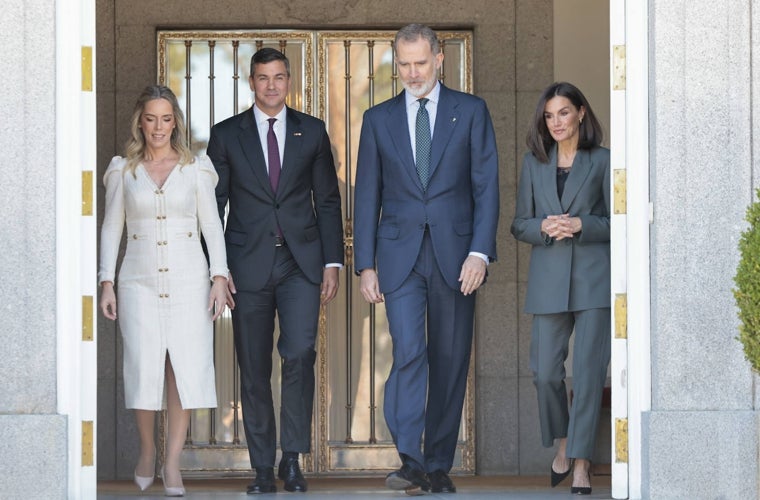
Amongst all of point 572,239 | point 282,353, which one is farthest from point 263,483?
point 572,239

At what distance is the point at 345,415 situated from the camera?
10.2 metres

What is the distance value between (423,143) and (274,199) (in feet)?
3.16

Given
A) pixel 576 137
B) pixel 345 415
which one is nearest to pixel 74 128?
pixel 576 137

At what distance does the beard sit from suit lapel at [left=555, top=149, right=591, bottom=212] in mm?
856

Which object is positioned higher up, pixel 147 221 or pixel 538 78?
pixel 538 78

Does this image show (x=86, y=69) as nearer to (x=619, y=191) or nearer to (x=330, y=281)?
(x=330, y=281)

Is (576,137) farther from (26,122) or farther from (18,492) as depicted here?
(18,492)

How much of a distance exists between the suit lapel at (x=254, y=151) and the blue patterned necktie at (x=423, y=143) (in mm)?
947

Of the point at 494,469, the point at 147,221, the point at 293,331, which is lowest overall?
the point at 494,469

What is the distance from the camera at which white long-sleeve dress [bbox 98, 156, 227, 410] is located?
26.5 feet

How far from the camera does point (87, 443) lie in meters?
7.51

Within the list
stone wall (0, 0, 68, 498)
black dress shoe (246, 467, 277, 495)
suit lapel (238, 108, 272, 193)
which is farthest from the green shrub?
stone wall (0, 0, 68, 498)

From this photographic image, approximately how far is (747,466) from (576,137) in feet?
6.39

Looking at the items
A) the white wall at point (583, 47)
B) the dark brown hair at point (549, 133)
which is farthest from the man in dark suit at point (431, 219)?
the white wall at point (583, 47)
